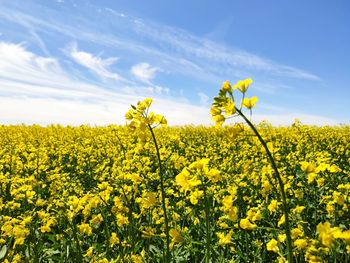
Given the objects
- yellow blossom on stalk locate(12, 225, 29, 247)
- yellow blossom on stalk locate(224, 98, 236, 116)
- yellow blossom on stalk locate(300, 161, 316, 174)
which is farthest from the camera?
yellow blossom on stalk locate(12, 225, 29, 247)

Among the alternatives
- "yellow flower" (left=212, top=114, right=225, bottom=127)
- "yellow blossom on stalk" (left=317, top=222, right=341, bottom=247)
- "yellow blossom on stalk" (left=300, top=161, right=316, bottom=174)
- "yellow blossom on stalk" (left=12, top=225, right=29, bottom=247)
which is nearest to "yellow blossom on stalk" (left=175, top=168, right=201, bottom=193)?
"yellow flower" (left=212, top=114, right=225, bottom=127)

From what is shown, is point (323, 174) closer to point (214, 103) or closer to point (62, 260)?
point (62, 260)

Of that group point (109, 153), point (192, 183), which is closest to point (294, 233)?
point (192, 183)

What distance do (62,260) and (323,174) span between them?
3.32 meters

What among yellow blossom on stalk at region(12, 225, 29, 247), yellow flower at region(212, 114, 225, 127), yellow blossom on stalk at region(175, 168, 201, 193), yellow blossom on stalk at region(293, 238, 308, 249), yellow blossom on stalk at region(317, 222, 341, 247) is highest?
yellow flower at region(212, 114, 225, 127)

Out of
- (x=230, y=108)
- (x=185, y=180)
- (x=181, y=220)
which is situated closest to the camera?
(x=230, y=108)

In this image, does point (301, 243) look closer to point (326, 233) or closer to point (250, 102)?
point (326, 233)

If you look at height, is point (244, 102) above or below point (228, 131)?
above

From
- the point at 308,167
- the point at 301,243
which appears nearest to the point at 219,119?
the point at 308,167

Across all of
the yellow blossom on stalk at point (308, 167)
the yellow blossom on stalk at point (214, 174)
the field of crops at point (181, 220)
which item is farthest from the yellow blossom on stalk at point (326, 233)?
the yellow blossom on stalk at point (214, 174)

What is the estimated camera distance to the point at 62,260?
336cm

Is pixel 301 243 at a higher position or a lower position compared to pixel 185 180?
lower

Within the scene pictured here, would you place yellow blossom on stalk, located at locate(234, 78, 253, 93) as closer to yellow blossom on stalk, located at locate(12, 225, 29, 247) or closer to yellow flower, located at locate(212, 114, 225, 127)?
yellow flower, located at locate(212, 114, 225, 127)

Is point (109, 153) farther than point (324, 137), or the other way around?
point (324, 137)
